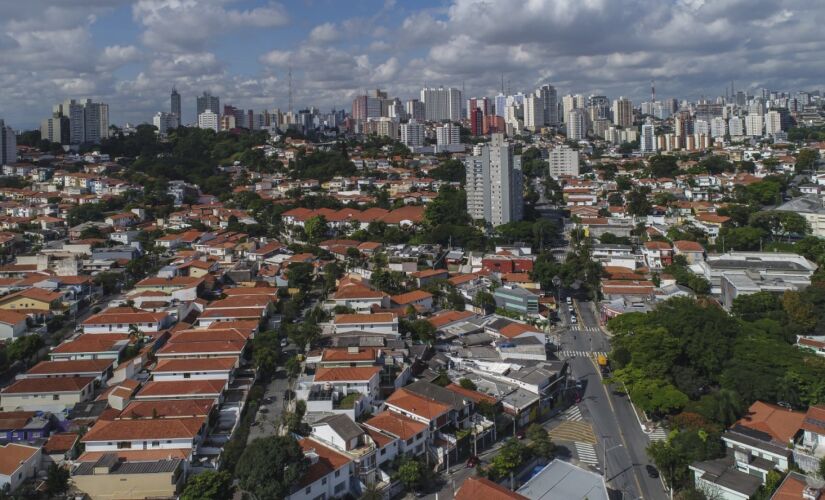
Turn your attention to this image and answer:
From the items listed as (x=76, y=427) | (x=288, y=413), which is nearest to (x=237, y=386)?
(x=288, y=413)

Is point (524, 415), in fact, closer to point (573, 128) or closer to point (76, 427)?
point (76, 427)

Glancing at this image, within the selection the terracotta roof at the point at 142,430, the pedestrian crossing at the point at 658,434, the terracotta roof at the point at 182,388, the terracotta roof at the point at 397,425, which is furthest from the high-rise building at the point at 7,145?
the pedestrian crossing at the point at 658,434

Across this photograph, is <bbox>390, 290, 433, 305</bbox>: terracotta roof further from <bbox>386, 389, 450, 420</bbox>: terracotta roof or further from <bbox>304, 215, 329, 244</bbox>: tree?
<bbox>304, 215, 329, 244</bbox>: tree

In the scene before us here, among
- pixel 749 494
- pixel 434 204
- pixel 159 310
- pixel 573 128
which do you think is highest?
pixel 573 128

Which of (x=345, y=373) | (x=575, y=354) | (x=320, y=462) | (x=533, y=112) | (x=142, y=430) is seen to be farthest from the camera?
(x=533, y=112)

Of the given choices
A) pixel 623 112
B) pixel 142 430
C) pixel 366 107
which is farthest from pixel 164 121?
pixel 142 430

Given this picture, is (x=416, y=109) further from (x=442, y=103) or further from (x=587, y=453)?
(x=587, y=453)

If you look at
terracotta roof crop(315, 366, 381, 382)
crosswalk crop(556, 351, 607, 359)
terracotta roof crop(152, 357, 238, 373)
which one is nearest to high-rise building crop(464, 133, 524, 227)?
crosswalk crop(556, 351, 607, 359)
